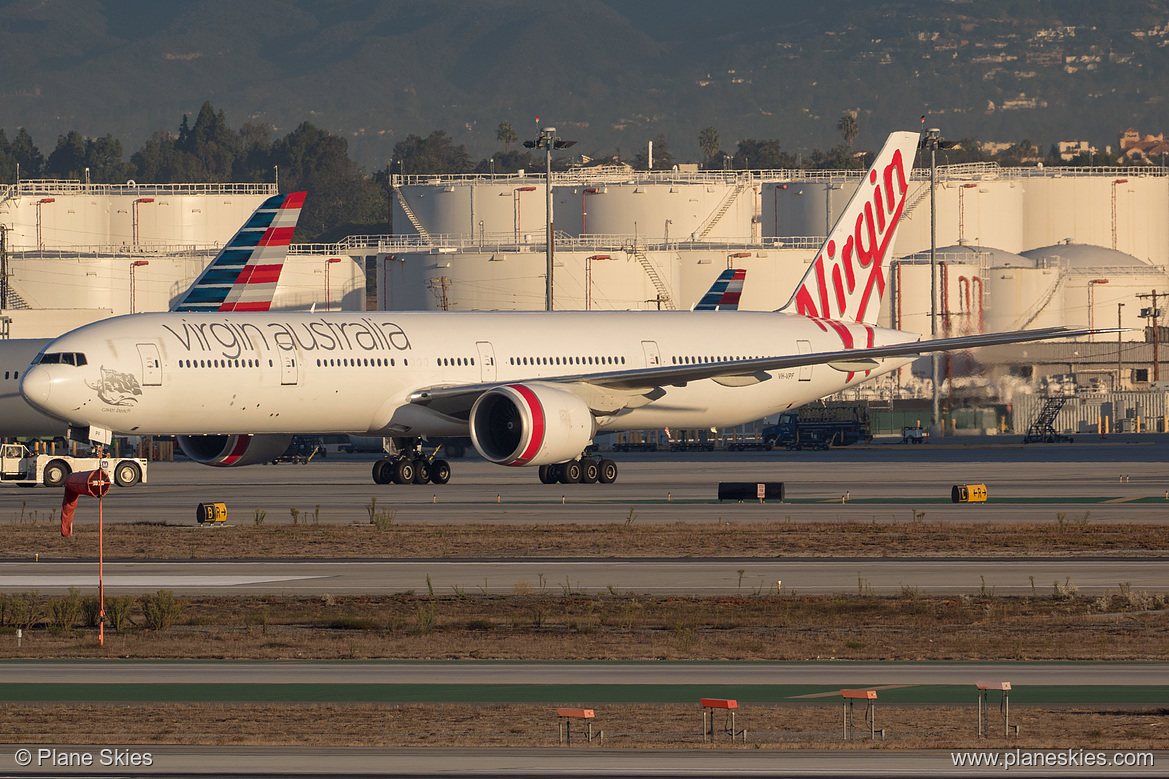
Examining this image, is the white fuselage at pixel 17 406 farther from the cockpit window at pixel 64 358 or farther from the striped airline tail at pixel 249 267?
the striped airline tail at pixel 249 267

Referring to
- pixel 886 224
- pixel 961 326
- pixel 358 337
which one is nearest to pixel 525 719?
pixel 358 337

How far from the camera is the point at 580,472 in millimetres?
45781

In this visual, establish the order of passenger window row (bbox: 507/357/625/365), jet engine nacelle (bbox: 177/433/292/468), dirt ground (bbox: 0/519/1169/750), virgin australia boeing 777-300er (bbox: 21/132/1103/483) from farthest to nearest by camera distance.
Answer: passenger window row (bbox: 507/357/625/365)
jet engine nacelle (bbox: 177/433/292/468)
virgin australia boeing 777-300er (bbox: 21/132/1103/483)
dirt ground (bbox: 0/519/1169/750)

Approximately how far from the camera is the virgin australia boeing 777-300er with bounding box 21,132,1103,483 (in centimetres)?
3975

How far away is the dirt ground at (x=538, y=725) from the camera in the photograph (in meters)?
13.5

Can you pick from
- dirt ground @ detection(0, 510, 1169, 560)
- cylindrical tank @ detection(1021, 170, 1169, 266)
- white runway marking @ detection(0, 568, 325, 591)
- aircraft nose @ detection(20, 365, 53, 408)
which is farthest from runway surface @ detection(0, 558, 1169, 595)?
cylindrical tank @ detection(1021, 170, 1169, 266)

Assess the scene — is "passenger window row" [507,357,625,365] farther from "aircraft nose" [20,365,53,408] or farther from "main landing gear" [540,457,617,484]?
"aircraft nose" [20,365,53,408]

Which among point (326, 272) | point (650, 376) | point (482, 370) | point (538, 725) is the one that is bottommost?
point (538, 725)

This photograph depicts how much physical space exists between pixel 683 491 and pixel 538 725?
28.7 meters

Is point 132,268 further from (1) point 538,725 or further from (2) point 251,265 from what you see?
(1) point 538,725

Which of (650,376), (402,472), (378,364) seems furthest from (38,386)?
(650,376)

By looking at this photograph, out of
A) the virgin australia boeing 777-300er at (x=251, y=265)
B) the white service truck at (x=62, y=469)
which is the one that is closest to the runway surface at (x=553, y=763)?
the white service truck at (x=62, y=469)

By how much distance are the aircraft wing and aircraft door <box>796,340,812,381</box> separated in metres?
3.85

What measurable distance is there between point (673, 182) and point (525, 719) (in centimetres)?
11485
